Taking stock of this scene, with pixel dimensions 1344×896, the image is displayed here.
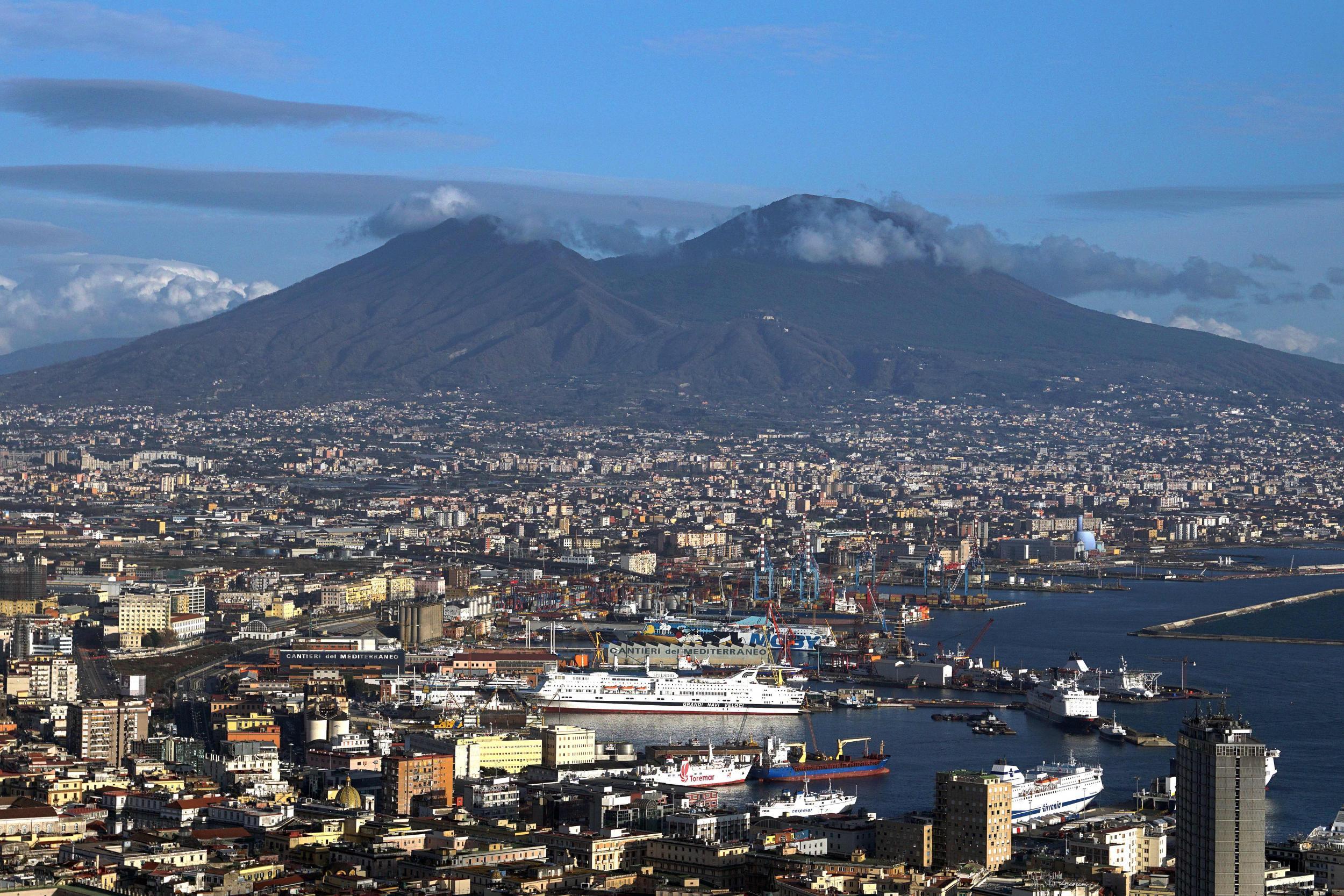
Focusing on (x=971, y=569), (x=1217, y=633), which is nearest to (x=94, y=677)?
(x=1217, y=633)

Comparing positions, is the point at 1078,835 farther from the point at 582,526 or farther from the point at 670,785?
the point at 582,526

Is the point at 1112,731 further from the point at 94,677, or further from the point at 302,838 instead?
the point at 302,838

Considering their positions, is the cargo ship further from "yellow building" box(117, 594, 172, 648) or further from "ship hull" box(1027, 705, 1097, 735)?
"yellow building" box(117, 594, 172, 648)

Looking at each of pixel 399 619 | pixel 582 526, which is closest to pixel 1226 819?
pixel 399 619

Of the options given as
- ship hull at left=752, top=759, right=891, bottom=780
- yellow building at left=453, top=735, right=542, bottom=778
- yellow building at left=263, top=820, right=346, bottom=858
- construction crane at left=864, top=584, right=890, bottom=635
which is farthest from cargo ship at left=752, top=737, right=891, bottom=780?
construction crane at left=864, top=584, right=890, bottom=635

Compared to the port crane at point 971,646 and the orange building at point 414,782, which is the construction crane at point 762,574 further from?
the orange building at point 414,782

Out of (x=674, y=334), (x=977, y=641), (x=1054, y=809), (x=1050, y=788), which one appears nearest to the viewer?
(x=1054, y=809)
